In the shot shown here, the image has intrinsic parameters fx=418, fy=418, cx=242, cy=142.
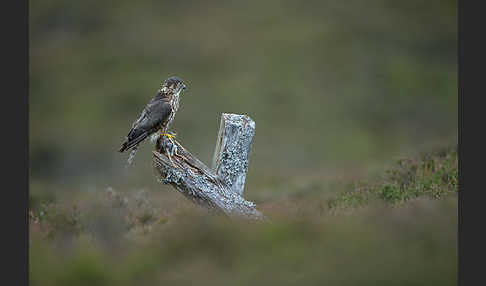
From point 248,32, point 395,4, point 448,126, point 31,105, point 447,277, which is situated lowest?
point 447,277

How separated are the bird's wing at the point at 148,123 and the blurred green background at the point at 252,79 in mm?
12637

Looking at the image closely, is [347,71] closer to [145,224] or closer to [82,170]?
[82,170]

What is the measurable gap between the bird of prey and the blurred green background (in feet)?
40.4

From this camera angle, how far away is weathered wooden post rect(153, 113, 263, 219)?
7.16 m

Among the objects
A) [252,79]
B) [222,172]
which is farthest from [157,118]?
[252,79]

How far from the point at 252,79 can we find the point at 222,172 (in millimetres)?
28627

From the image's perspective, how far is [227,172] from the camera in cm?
780

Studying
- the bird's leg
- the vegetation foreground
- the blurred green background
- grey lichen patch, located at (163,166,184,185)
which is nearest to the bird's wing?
the bird's leg

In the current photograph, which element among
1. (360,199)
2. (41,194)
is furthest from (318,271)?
(41,194)

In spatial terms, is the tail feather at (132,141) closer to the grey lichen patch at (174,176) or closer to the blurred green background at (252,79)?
the grey lichen patch at (174,176)

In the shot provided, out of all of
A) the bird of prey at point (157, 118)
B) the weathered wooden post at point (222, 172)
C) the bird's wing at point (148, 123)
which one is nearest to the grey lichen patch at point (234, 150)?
the weathered wooden post at point (222, 172)

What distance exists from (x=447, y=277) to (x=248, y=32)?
40.4 m

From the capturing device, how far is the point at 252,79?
35781 mm

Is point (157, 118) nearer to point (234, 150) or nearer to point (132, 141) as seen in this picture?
point (132, 141)
